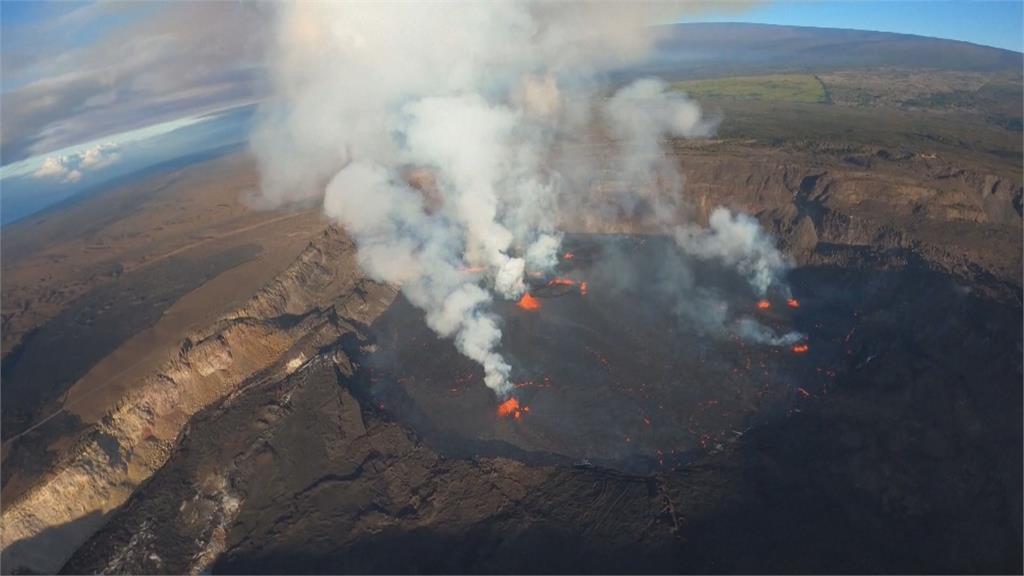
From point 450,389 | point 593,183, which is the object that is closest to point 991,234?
point 593,183

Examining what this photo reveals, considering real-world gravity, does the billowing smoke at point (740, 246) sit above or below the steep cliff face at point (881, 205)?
below

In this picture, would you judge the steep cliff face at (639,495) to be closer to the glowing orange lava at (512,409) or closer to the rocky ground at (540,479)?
the rocky ground at (540,479)

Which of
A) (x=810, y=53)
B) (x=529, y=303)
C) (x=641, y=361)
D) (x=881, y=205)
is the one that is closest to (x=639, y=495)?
(x=641, y=361)

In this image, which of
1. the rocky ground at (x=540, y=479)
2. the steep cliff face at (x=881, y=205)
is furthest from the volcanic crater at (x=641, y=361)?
the steep cliff face at (x=881, y=205)

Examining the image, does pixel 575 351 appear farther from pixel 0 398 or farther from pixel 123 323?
pixel 0 398

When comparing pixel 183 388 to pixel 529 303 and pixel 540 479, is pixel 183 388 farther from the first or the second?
pixel 529 303

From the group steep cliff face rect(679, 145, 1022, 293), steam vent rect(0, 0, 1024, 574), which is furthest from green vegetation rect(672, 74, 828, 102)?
steep cliff face rect(679, 145, 1022, 293)
